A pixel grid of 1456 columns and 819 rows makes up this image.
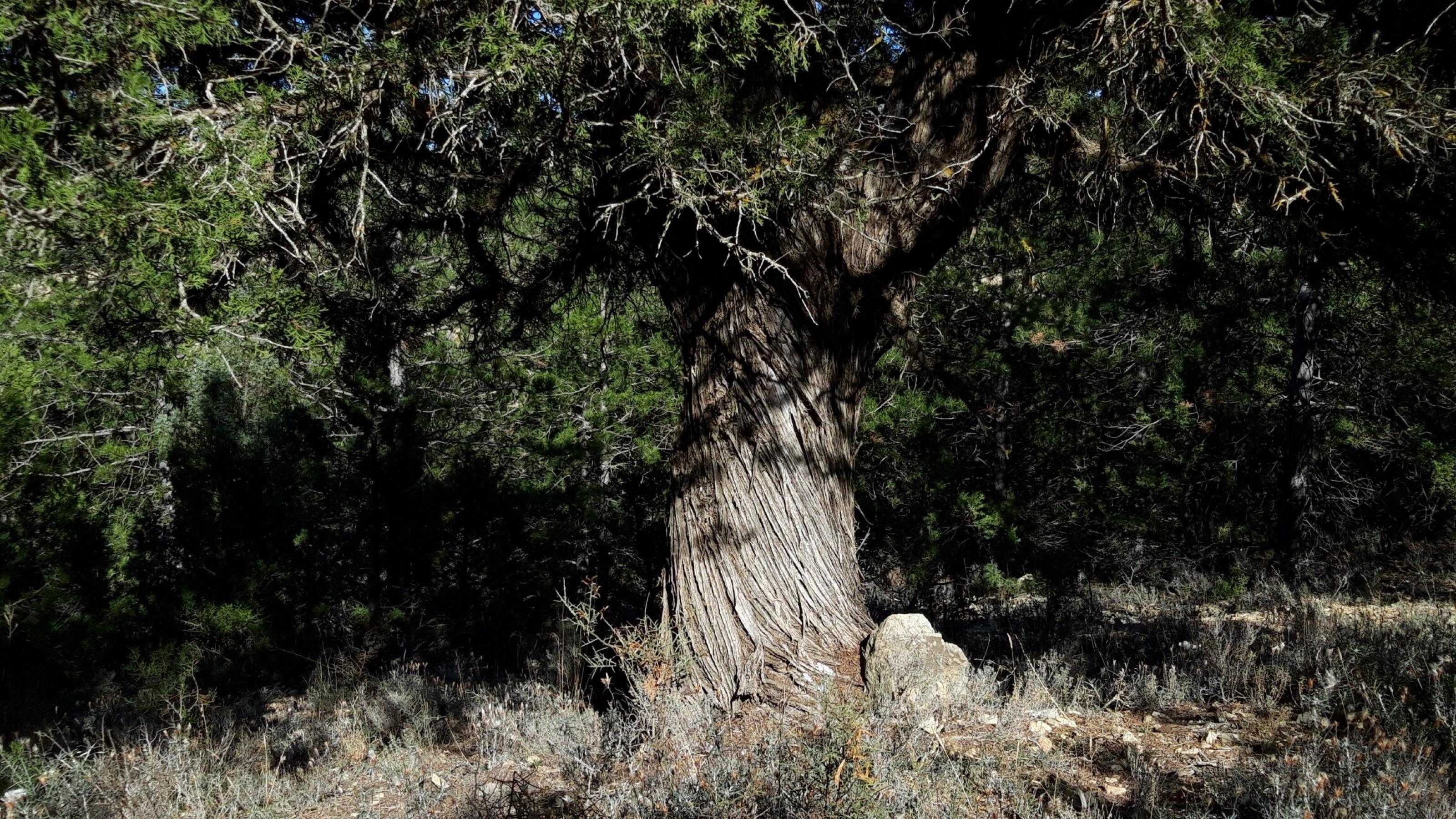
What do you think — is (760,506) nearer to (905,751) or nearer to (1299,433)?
(905,751)

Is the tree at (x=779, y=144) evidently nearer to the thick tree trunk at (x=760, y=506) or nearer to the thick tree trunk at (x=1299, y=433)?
the thick tree trunk at (x=760, y=506)

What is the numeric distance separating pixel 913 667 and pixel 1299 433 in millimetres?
8302

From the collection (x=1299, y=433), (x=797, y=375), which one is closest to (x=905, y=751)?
(x=797, y=375)

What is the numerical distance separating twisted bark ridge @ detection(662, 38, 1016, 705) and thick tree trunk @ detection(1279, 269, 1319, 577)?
7317mm

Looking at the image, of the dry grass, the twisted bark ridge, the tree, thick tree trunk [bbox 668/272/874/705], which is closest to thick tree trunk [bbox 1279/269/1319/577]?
the dry grass

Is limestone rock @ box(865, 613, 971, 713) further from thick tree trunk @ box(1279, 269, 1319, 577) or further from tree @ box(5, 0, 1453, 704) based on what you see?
thick tree trunk @ box(1279, 269, 1319, 577)

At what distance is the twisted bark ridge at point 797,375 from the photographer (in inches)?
175

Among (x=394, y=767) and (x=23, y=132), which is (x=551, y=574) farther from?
(x=23, y=132)

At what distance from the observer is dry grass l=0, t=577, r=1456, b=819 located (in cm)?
308

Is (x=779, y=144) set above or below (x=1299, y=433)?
above

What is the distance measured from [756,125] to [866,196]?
804 millimetres

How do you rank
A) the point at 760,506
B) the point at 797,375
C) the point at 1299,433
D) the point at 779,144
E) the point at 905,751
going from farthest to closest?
the point at 1299,433 < the point at 797,375 < the point at 760,506 < the point at 779,144 < the point at 905,751

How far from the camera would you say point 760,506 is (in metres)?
4.49

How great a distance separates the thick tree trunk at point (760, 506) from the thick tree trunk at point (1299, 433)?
782 cm
